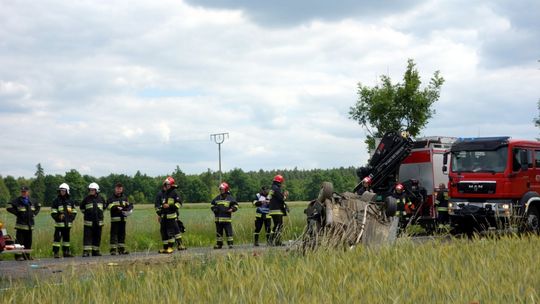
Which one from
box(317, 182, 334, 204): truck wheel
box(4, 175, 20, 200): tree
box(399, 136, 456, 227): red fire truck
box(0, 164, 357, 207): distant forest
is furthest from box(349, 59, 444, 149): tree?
box(4, 175, 20, 200): tree

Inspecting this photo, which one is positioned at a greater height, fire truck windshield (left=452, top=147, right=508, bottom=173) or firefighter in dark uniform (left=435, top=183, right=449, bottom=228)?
fire truck windshield (left=452, top=147, right=508, bottom=173)

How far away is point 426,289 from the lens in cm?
557

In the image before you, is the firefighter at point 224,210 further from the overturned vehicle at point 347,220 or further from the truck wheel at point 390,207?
the truck wheel at point 390,207

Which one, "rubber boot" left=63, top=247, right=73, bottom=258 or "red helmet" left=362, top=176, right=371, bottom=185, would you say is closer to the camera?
"rubber boot" left=63, top=247, right=73, bottom=258

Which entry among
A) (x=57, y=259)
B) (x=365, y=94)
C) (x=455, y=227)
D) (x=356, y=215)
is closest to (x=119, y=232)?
(x=57, y=259)

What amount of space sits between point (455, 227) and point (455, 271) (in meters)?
12.8

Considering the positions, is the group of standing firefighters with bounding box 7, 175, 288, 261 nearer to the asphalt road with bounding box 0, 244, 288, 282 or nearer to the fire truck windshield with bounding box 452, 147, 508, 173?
the asphalt road with bounding box 0, 244, 288, 282

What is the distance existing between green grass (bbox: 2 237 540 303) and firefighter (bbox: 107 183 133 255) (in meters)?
8.94

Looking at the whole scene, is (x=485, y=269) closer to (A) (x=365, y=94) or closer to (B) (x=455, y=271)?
(B) (x=455, y=271)

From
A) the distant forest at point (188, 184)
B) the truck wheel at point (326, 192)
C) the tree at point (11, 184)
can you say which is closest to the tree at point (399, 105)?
the truck wheel at point (326, 192)

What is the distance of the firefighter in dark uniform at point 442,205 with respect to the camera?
19.9m

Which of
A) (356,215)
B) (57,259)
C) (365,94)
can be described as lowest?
(57,259)

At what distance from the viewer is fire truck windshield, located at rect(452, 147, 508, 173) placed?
17906mm

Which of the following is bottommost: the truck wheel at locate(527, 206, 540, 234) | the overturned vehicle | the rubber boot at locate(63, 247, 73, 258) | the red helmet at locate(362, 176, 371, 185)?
the rubber boot at locate(63, 247, 73, 258)
